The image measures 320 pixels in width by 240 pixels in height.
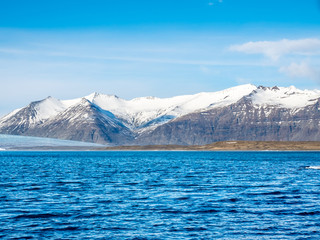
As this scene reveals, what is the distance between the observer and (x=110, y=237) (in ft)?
120

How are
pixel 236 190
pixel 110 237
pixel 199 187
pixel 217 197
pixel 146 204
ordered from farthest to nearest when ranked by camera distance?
pixel 199 187 → pixel 236 190 → pixel 217 197 → pixel 146 204 → pixel 110 237

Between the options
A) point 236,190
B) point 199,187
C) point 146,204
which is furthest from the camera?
point 199,187

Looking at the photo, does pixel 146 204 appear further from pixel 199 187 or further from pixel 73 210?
pixel 199 187

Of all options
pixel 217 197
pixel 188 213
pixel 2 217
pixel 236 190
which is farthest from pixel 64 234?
pixel 236 190

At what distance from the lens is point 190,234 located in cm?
3738

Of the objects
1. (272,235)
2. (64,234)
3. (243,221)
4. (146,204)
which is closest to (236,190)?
(146,204)

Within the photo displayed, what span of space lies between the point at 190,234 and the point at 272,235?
5.88 metres

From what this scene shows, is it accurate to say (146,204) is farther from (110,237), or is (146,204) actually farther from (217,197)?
(110,237)

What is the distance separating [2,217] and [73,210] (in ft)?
21.3

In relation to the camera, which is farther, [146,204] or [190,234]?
[146,204]

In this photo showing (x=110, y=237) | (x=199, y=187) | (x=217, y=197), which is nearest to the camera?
(x=110, y=237)

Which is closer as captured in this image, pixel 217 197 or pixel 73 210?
pixel 73 210

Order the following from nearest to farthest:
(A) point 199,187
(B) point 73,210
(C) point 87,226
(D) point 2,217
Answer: (C) point 87,226 → (D) point 2,217 → (B) point 73,210 → (A) point 199,187

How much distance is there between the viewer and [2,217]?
44.0 metres
